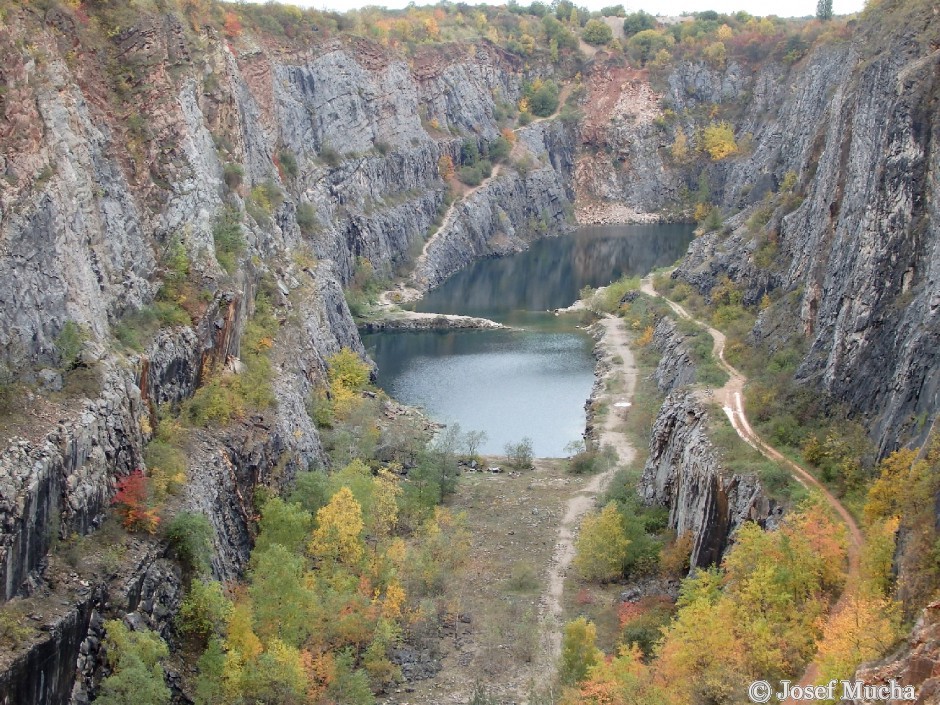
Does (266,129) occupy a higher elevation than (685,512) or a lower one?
higher

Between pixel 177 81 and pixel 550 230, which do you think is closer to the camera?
pixel 177 81

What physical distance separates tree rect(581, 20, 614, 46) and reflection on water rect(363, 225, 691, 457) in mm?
44712

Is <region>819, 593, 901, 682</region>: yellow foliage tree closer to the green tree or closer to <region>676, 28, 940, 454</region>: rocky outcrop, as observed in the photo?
<region>676, 28, 940, 454</region>: rocky outcrop

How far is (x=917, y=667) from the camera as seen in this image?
1792 cm

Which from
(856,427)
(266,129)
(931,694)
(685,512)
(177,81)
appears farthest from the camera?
(266,129)

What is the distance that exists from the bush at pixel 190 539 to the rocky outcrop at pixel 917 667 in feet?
73.0

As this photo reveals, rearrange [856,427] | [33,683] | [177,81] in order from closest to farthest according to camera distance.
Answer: [33,683], [856,427], [177,81]

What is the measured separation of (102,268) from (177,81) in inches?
671

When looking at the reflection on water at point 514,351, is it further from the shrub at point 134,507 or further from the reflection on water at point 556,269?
the shrub at point 134,507

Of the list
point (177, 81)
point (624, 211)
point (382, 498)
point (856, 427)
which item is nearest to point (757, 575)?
point (856, 427)

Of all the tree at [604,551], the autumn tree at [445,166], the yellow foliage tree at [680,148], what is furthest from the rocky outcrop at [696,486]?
the yellow foliage tree at [680,148]

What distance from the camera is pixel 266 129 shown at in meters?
87.5

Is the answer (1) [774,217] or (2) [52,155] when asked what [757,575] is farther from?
(1) [774,217]

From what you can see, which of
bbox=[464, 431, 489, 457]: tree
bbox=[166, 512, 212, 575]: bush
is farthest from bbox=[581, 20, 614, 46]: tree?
bbox=[166, 512, 212, 575]: bush
